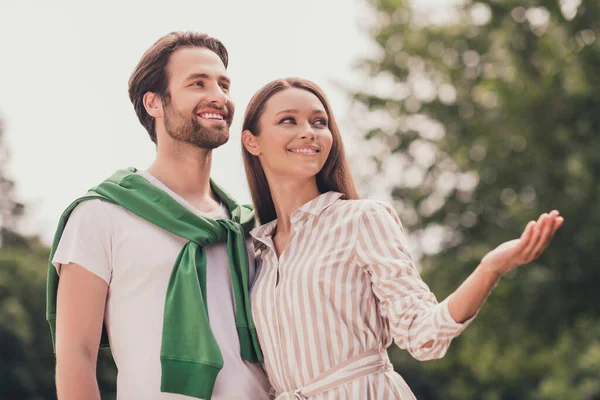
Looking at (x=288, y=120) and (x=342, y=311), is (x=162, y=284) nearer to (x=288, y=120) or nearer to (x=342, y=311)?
(x=342, y=311)

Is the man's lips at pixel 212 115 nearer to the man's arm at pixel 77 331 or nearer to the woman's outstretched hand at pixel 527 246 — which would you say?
the man's arm at pixel 77 331

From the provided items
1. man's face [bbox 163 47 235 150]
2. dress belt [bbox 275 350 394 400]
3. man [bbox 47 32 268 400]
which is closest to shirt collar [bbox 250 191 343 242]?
man [bbox 47 32 268 400]

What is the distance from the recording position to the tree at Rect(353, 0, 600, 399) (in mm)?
13656

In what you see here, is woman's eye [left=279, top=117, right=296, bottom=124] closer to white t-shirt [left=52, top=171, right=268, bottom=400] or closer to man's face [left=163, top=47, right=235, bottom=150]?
man's face [left=163, top=47, right=235, bottom=150]

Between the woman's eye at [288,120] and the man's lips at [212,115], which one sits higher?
the man's lips at [212,115]

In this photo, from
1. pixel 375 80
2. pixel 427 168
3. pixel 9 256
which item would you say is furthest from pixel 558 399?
pixel 9 256

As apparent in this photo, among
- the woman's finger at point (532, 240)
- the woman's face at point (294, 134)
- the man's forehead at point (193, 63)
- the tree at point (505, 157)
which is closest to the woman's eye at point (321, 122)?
the woman's face at point (294, 134)

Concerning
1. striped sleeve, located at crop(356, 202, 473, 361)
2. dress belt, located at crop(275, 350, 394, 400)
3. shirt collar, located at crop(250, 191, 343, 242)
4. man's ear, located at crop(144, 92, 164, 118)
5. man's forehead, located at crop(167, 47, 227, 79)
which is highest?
man's forehead, located at crop(167, 47, 227, 79)

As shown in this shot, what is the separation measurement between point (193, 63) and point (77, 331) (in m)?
1.21

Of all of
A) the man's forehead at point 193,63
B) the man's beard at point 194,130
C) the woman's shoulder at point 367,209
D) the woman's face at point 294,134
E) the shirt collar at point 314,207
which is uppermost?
the man's forehead at point 193,63

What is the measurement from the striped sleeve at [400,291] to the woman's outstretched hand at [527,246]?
26 cm

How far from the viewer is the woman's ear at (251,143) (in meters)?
3.90

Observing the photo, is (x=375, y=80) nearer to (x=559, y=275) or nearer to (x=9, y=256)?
(x=559, y=275)

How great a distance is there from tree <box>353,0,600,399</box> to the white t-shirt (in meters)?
10.2
